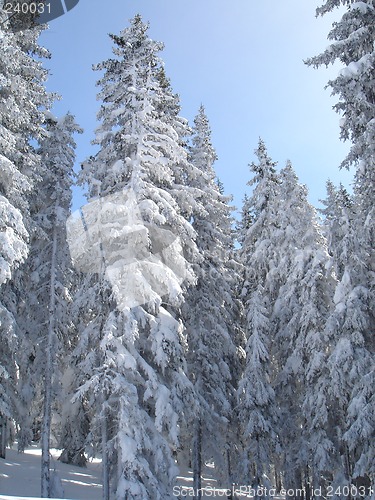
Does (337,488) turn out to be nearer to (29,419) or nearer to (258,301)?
(258,301)

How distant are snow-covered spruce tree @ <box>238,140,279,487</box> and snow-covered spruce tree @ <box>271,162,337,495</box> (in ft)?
2.09

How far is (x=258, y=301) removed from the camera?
79.2 ft

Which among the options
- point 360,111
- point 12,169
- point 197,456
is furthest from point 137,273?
point 197,456

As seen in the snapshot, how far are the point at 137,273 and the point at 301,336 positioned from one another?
11.0 m

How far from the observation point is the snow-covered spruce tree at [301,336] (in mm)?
21672

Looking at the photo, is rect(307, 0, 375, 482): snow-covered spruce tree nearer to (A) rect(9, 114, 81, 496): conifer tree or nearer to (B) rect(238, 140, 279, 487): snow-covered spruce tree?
(B) rect(238, 140, 279, 487): snow-covered spruce tree

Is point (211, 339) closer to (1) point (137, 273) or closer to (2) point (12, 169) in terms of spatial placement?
(1) point (137, 273)

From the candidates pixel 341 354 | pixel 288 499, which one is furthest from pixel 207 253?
pixel 288 499

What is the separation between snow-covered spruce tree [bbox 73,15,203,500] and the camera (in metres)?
14.2

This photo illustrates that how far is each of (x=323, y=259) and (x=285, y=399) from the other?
7952 millimetres

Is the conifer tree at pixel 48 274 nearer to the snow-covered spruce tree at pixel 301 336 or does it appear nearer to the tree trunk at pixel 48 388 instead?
the tree trunk at pixel 48 388

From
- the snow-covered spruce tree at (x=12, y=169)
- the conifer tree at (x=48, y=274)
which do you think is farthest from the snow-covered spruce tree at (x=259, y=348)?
the snow-covered spruce tree at (x=12, y=169)

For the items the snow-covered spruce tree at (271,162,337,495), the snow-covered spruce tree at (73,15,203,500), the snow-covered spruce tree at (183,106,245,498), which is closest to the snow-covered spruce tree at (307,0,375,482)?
the snow-covered spruce tree at (271,162,337,495)

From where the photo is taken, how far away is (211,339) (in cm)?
2320
